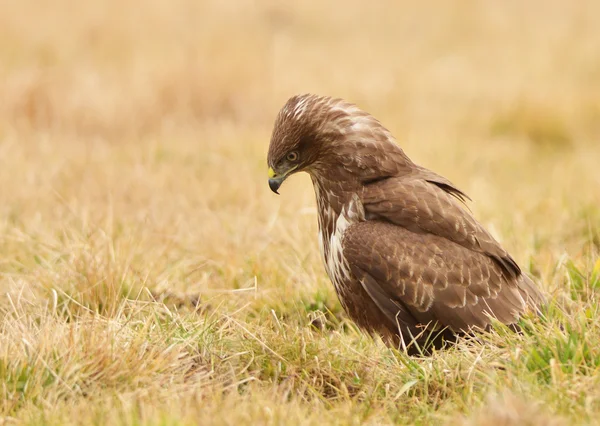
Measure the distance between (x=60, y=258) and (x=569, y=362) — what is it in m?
2.87

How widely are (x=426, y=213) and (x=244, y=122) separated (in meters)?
5.63

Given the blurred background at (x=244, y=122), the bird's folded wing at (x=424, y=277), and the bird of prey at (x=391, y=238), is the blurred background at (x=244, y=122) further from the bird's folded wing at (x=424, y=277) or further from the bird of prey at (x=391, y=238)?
the bird's folded wing at (x=424, y=277)

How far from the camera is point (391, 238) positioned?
13.9 ft

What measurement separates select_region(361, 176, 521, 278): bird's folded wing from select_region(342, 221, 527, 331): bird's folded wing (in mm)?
46

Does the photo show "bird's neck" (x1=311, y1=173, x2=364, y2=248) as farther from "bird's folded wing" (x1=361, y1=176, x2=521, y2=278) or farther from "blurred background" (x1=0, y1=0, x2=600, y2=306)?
"blurred background" (x1=0, y1=0, x2=600, y2=306)

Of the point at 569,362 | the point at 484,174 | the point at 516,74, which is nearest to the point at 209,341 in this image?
the point at 569,362

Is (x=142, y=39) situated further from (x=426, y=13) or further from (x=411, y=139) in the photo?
(x=426, y=13)

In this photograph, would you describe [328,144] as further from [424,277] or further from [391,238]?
[424,277]

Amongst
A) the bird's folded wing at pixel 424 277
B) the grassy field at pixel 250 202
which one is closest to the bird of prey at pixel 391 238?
the bird's folded wing at pixel 424 277

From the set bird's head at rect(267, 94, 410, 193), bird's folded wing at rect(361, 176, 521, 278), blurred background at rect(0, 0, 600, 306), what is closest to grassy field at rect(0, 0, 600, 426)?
blurred background at rect(0, 0, 600, 306)

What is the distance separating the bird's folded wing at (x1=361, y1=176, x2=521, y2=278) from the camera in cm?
429

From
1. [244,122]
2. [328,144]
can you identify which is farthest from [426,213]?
[244,122]

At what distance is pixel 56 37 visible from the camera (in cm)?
1144

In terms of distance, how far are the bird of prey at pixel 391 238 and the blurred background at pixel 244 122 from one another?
0.78 m
